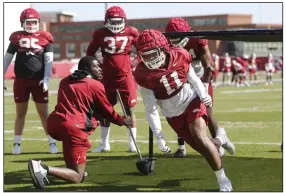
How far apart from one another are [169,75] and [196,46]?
2205mm

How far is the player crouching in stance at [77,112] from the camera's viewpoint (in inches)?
Result: 286

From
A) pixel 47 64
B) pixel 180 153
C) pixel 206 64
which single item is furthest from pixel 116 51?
pixel 180 153

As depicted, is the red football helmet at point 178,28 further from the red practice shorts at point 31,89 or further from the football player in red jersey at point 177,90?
the red practice shorts at point 31,89

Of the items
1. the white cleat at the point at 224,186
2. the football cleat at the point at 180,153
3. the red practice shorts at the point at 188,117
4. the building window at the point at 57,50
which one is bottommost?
the building window at the point at 57,50

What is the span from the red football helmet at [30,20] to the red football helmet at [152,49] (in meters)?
3.57

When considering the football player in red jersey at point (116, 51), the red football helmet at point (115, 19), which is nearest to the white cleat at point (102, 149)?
the football player in red jersey at point (116, 51)

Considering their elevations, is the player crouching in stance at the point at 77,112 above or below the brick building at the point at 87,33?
above

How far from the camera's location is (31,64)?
10.4 metres

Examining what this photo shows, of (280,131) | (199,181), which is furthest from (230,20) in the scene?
(199,181)

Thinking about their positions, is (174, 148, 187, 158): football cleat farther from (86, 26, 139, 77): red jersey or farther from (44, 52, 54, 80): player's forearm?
(44, 52, 54, 80): player's forearm

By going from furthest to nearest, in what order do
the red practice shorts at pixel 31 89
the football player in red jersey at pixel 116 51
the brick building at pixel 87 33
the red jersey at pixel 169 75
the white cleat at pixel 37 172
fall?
the brick building at pixel 87 33, the red practice shorts at pixel 31 89, the football player in red jersey at pixel 116 51, the red jersey at pixel 169 75, the white cleat at pixel 37 172

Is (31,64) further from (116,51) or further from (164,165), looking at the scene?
(164,165)

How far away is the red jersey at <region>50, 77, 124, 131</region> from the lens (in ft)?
23.8

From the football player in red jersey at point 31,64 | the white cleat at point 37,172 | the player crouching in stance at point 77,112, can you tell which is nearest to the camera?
the white cleat at point 37,172
